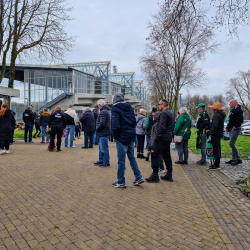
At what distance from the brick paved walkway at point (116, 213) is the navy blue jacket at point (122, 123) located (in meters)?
1.08

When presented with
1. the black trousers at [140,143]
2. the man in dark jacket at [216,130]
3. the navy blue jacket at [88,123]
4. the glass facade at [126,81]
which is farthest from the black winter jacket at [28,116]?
the glass facade at [126,81]

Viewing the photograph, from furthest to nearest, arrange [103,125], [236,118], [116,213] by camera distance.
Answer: [236,118]
[103,125]
[116,213]

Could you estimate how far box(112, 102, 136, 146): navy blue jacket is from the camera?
520 centimetres

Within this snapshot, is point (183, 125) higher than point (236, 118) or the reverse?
the reverse

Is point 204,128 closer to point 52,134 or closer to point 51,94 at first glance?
point 52,134

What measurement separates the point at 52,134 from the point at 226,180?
283 inches

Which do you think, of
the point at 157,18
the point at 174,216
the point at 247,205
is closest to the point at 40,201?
the point at 174,216

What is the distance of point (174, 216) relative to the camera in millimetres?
3826

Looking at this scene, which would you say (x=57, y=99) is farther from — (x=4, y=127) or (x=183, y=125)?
(x=183, y=125)

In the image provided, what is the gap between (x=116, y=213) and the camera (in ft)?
12.6

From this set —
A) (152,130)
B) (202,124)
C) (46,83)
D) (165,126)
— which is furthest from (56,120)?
(46,83)

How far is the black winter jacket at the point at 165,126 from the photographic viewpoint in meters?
5.80

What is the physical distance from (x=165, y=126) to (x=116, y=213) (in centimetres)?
261

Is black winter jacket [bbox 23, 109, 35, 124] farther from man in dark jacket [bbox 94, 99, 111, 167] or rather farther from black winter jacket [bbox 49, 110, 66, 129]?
man in dark jacket [bbox 94, 99, 111, 167]
